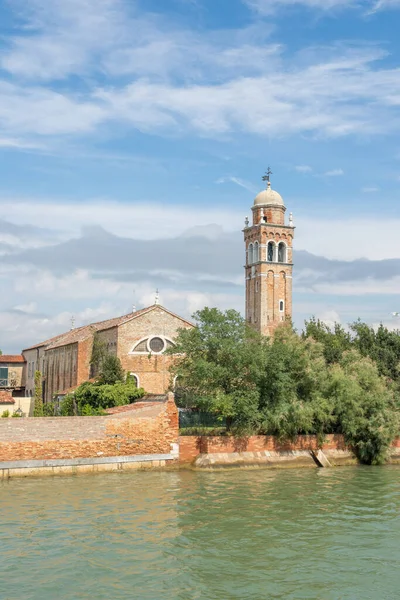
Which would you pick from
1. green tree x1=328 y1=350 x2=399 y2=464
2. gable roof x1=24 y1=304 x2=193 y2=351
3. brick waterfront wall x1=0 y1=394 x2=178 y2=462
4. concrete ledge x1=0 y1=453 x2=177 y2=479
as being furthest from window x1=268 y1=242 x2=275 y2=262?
concrete ledge x1=0 y1=453 x2=177 y2=479

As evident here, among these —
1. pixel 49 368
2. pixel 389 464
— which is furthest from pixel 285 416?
pixel 49 368

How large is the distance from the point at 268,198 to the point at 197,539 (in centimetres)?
4754

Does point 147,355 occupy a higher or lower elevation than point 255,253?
lower

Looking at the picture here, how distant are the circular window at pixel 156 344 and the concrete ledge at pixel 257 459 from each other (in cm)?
1525

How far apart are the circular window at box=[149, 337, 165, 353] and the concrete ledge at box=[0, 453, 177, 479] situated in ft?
50.7

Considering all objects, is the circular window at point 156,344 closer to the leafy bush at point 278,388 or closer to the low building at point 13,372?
the leafy bush at point 278,388

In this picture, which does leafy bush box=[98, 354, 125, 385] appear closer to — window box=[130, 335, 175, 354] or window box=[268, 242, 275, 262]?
window box=[130, 335, 175, 354]

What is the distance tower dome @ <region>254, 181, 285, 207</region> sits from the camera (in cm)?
6062

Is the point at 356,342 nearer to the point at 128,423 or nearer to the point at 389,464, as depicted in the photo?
the point at 389,464

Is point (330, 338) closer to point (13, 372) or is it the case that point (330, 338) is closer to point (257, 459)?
point (257, 459)

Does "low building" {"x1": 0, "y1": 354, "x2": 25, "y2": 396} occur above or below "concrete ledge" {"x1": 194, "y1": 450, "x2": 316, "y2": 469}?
above

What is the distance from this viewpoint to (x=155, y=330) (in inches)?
1672

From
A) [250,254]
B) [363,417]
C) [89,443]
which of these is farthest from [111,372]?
[250,254]

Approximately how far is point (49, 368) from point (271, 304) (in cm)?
1940
